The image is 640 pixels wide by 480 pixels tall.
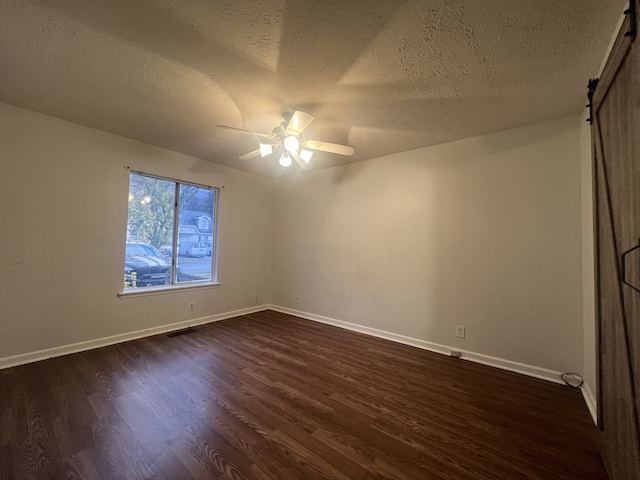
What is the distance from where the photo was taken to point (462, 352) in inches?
108

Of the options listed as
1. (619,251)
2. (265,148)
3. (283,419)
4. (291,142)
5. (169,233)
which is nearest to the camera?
(619,251)

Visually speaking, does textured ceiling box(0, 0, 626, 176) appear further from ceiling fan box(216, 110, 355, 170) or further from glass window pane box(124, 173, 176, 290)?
A: glass window pane box(124, 173, 176, 290)

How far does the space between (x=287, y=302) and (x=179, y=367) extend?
2258mm

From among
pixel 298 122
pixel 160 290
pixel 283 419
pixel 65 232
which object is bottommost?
pixel 283 419

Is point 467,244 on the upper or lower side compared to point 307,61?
lower

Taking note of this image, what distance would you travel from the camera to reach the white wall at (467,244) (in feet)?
7.51

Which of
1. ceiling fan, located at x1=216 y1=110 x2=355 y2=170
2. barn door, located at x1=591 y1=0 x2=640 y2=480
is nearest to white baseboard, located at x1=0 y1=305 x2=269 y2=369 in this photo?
ceiling fan, located at x1=216 y1=110 x2=355 y2=170

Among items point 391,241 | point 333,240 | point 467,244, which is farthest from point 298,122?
point 467,244

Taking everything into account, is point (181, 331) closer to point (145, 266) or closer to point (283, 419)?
point (145, 266)

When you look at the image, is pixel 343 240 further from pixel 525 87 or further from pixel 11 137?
pixel 11 137

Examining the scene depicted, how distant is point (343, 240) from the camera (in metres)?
3.80

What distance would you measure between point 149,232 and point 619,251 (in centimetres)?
442

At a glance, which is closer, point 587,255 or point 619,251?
point 619,251

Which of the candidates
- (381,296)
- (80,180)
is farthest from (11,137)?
(381,296)
